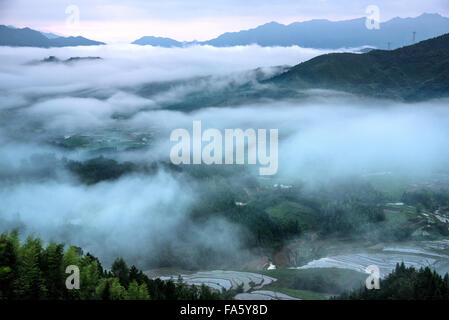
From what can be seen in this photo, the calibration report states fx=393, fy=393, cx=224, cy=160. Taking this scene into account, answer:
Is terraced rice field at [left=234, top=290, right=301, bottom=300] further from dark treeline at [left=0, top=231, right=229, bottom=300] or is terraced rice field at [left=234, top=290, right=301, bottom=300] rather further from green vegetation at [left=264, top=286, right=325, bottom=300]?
dark treeline at [left=0, top=231, right=229, bottom=300]

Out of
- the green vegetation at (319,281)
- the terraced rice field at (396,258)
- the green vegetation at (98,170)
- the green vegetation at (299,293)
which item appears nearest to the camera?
the green vegetation at (299,293)

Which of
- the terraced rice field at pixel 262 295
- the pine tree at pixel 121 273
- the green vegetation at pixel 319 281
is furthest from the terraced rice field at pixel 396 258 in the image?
the pine tree at pixel 121 273

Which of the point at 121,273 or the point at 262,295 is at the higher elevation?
the point at 121,273

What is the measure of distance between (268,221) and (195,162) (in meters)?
61.5

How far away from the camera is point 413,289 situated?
130ft

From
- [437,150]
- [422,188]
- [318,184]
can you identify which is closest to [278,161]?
[318,184]

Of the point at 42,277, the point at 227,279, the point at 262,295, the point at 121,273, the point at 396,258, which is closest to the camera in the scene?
Result: the point at 42,277

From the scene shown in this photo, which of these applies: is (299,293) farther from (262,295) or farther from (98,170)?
(98,170)

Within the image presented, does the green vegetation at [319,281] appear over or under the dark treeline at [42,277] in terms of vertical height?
under

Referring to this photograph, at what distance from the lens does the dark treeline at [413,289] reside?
38.5 m

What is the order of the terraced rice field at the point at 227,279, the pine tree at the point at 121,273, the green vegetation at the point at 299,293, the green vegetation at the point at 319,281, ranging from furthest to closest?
the terraced rice field at the point at 227,279 < the green vegetation at the point at 319,281 < the green vegetation at the point at 299,293 < the pine tree at the point at 121,273

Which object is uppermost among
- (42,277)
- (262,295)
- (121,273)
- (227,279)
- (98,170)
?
(42,277)

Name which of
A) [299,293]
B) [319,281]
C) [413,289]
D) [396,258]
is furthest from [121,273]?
[396,258]

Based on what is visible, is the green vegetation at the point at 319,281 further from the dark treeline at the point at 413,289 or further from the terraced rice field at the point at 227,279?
the dark treeline at the point at 413,289
